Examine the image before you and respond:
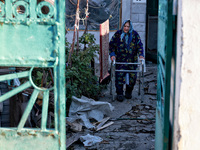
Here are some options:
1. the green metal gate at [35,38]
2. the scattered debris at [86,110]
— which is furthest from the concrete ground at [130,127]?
the green metal gate at [35,38]

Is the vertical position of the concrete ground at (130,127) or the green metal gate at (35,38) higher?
the green metal gate at (35,38)

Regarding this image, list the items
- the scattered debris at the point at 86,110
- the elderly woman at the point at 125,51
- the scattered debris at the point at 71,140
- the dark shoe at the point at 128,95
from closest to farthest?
the scattered debris at the point at 71,140, the scattered debris at the point at 86,110, the elderly woman at the point at 125,51, the dark shoe at the point at 128,95

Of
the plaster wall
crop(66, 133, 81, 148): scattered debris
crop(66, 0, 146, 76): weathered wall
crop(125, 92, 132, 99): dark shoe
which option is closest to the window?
crop(66, 0, 146, 76): weathered wall

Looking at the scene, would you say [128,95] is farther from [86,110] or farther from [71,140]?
[71,140]

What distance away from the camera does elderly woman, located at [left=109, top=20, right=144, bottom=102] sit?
7.05m

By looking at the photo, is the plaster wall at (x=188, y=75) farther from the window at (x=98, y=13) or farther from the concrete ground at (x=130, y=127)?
the window at (x=98, y=13)

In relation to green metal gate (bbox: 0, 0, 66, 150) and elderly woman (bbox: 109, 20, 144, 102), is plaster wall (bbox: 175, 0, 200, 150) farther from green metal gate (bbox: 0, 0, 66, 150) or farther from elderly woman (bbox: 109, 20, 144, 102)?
elderly woman (bbox: 109, 20, 144, 102)

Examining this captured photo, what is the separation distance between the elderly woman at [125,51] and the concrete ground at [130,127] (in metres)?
0.44

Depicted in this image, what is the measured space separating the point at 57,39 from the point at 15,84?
2073 mm

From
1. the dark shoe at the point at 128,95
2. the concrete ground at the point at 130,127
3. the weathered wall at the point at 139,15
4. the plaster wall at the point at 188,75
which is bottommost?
the concrete ground at the point at 130,127

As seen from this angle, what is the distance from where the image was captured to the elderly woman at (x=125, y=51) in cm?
705

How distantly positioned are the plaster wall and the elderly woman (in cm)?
464

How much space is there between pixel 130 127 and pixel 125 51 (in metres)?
2.21

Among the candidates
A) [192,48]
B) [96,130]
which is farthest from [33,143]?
[96,130]
